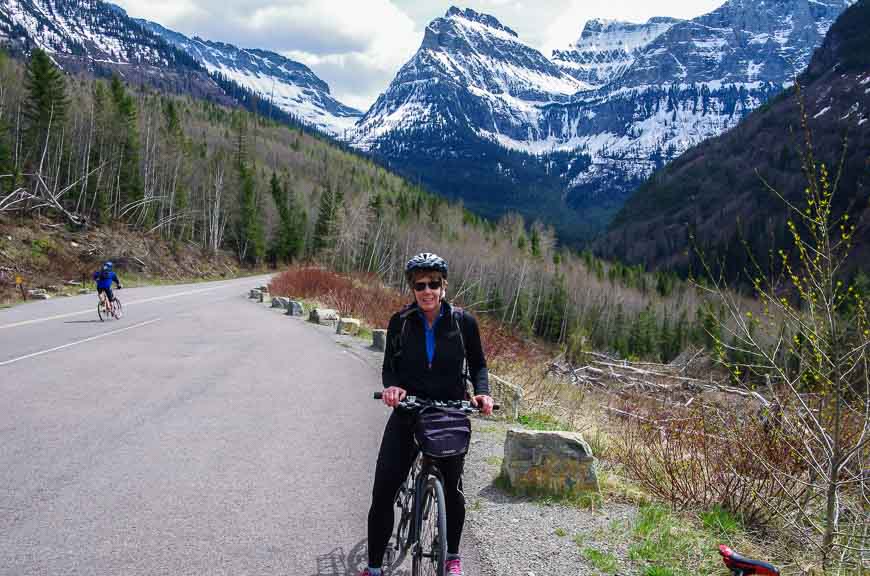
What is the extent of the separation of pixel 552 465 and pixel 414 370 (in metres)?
2.38

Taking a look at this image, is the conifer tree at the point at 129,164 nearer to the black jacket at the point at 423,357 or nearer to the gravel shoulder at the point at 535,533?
the gravel shoulder at the point at 535,533

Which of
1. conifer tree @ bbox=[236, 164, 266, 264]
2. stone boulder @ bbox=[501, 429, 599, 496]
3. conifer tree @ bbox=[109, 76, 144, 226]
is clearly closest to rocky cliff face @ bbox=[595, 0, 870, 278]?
conifer tree @ bbox=[236, 164, 266, 264]

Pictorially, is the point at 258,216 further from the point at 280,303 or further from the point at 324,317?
the point at 324,317

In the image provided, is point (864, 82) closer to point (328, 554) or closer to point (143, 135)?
point (143, 135)

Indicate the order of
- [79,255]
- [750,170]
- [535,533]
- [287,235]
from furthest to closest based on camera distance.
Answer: [750,170]
[287,235]
[79,255]
[535,533]

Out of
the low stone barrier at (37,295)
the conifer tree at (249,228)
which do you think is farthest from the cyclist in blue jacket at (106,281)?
the conifer tree at (249,228)

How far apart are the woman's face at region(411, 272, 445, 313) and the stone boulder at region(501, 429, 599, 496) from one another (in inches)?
91.6

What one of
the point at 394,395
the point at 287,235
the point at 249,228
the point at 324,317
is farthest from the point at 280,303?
the point at 287,235

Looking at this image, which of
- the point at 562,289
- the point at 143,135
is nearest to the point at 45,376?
the point at 143,135

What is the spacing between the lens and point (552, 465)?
5410 millimetres

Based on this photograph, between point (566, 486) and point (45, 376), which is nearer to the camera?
point (566, 486)

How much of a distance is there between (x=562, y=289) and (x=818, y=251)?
78.2m

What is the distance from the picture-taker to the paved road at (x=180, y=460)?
13.7ft

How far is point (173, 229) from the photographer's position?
6544 centimetres
